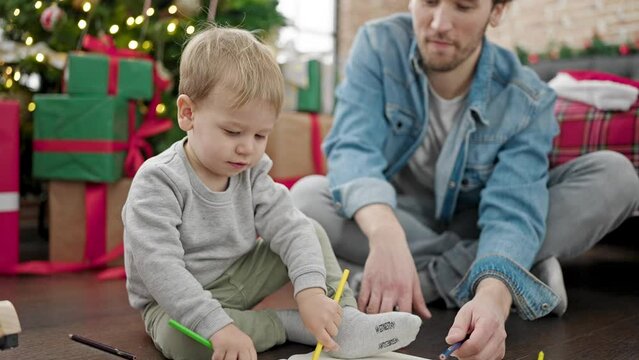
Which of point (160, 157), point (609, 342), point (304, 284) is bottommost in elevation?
point (609, 342)

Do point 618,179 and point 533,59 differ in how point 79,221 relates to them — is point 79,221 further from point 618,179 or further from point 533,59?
point 533,59

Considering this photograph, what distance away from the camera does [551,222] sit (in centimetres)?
129

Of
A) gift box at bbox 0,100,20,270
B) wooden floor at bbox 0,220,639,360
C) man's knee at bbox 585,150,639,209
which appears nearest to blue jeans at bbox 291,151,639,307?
man's knee at bbox 585,150,639,209

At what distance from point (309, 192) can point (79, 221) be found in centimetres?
73

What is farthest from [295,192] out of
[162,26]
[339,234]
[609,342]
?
[162,26]

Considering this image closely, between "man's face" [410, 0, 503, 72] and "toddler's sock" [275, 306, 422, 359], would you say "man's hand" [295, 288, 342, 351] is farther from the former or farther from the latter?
"man's face" [410, 0, 503, 72]

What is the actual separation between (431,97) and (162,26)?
94cm

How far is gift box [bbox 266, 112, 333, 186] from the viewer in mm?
2168

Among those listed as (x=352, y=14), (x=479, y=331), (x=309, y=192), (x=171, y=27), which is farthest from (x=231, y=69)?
(x=352, y=14)

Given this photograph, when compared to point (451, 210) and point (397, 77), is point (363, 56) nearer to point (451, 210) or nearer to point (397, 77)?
point (397, 77)

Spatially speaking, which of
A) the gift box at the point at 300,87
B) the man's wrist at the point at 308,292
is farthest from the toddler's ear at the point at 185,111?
the gift box at the point at 300,87

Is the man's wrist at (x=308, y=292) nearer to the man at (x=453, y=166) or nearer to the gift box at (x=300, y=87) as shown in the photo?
the man at (x=453, y=166)

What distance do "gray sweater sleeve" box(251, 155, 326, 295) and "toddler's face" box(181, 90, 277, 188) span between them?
93 mm

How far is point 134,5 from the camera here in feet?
6.51
